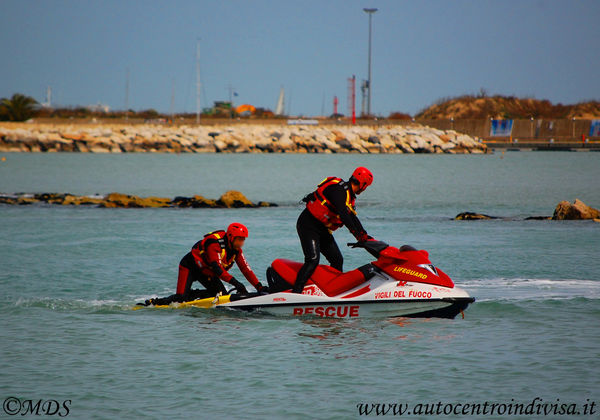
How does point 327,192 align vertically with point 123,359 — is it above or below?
above

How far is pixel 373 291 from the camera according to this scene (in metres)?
10.5

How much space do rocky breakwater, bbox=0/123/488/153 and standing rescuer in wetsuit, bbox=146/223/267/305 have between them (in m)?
90.1

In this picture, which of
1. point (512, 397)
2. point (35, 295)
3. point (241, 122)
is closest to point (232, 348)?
point (512, 397)

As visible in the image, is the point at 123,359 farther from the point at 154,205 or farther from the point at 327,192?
the point at 154,205

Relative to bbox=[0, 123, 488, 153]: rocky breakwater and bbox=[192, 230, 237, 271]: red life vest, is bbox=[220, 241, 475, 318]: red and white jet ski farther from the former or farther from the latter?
bbox=[0, 123, 488, 153]: rocky breakwater

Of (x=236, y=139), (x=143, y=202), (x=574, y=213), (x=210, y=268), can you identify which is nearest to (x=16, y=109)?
(x=236, y=139)

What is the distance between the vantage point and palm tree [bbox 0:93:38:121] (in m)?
112

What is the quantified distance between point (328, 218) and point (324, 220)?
0.20 ft

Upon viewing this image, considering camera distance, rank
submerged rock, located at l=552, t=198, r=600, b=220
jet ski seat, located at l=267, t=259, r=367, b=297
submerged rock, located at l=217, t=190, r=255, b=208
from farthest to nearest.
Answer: submerged rock, located at l=217, t=190, r=255, b=208 → submerged rock, located at l=552, t=198, r=600, b=220 → jet ski seat, located at l=267, t=259, r=367, b=297

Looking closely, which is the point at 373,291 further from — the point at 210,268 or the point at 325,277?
the point at 210,268

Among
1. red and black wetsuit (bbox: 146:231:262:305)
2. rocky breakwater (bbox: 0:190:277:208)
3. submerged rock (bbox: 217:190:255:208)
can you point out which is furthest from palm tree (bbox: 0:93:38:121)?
red and black wetsuit (bbox: 146:231:262:305)

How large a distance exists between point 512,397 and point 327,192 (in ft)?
12.1

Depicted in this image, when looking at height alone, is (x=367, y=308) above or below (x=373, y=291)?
below

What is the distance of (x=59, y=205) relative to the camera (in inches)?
1261
